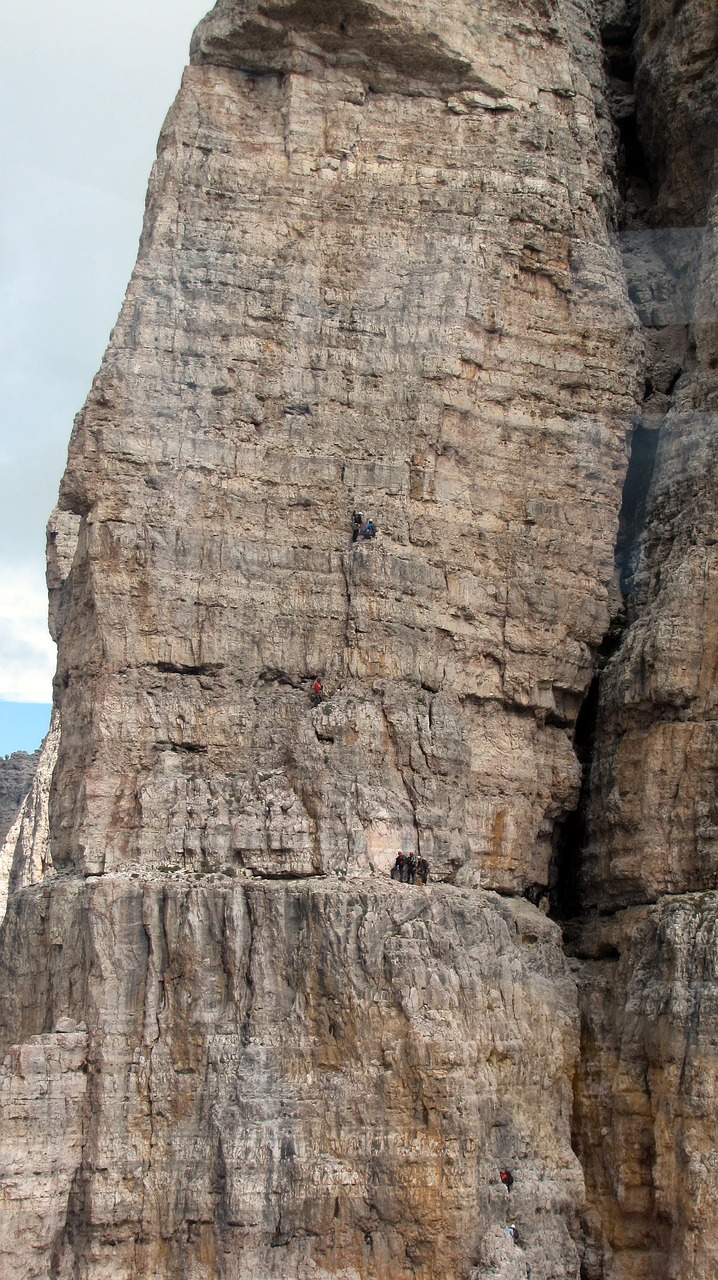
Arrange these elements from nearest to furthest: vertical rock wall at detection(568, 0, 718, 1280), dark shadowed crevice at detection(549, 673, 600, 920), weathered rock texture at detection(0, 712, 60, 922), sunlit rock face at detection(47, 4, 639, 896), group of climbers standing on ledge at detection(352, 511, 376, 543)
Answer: vertical rock wall at detection(568, 0, 718, 1280)
sunlit rock face at detection(47, 4, 639, 896)
group of climbers standing on ledge at detection(352, 511, 376, 543)
dark shadowed crevice at detection(549, 673, 600, 920)
weathered rock texture at detection(0, 712, 60, 922)

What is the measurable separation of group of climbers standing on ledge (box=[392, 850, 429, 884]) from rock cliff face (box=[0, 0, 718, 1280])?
254 mm

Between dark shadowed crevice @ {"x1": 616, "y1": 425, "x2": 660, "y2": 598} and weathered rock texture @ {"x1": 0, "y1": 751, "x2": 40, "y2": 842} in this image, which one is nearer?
dark shadowed crevice @ {"x1": 616, "y1": 425, "x2": 660, "y2": 598}

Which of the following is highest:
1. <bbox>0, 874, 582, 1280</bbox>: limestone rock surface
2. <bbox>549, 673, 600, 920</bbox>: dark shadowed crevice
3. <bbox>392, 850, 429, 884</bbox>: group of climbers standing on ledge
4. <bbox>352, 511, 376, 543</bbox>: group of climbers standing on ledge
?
<bbox>352, 511, 376, 543</bbox>: group of climbers standing on ledge

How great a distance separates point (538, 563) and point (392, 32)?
31.0 ft

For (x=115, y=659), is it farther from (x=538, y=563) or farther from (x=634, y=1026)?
(x=634, y=1026)

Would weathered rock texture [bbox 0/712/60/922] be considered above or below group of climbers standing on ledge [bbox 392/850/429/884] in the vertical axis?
above

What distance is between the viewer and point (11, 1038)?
2512 cm

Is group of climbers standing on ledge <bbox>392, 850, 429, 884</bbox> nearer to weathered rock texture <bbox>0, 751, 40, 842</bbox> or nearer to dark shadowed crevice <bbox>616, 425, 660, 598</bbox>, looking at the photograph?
dark shadowed crevice <bbox>616, 425, 660, 598</bbox>

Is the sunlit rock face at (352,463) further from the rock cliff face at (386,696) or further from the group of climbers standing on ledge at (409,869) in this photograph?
the group of climbers standing on ledge at (409,869)

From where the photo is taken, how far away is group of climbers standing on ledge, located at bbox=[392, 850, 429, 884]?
24719 millimetres

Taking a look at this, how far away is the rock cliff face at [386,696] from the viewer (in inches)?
907

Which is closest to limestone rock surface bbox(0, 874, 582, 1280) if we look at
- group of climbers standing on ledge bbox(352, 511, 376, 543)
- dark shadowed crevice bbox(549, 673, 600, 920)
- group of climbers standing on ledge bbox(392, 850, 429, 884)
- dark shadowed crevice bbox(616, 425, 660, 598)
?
group of climbers standing on ledge bbox(392, 850, 429, 884)

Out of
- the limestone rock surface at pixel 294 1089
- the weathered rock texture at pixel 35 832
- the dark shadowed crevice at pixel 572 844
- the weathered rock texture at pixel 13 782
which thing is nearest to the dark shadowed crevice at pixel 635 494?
the dark shadowed crevice at pixel 572 844

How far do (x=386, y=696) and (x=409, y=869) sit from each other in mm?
2728
